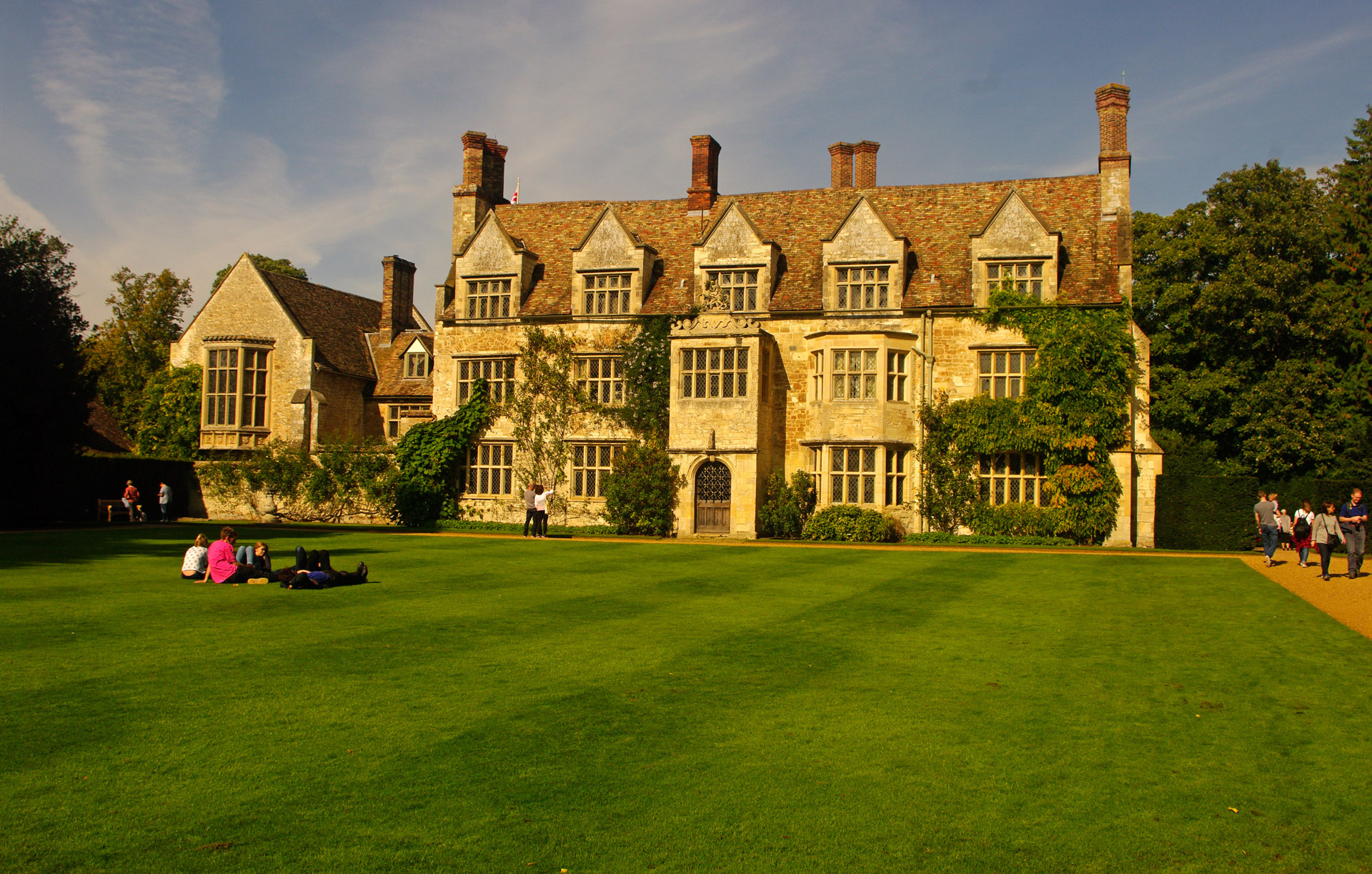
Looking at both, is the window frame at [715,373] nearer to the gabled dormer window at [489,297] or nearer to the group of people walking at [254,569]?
the gabled dormer window at [489,297]

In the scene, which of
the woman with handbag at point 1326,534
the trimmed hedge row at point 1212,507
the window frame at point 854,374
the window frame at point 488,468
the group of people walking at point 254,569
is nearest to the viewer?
the group of people walking at point 254,569

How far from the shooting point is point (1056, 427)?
3127 centimetres

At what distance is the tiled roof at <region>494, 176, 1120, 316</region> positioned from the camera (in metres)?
33.8

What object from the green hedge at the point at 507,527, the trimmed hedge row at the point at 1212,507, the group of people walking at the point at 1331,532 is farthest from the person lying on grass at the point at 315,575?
the trimmed hedge row at the point at 1212,507

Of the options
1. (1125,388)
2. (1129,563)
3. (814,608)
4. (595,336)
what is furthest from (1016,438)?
(814,608)

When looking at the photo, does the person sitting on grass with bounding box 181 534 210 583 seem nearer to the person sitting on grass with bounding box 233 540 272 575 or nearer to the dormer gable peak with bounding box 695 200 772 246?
the person sitting on grass with bounding box 233 540 272 575

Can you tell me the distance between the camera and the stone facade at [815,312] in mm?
32781

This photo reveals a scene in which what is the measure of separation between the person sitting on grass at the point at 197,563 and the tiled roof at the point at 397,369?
25413 mm

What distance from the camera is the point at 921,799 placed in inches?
257

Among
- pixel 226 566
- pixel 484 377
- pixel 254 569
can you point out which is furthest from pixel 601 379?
pixel 226 566

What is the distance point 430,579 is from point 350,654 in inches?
267

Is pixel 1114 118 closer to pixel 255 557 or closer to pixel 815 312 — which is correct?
pixel 815 312

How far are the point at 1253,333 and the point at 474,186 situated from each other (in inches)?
1202

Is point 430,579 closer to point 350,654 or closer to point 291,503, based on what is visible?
point 350,654
